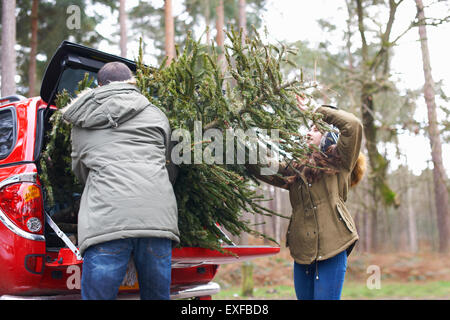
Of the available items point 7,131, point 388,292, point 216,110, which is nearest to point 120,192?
point 216,110

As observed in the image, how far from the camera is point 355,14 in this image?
12.7 m

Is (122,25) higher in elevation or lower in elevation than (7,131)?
higher

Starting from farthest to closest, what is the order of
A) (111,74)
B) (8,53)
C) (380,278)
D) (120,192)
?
1. (380,278)
2. (8,53)
3. (111,74)
4. (120,192)

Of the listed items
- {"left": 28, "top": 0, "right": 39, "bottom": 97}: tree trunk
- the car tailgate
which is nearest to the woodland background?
{"left": 28, "top": 0, "right": 39, "bottom": 97}: tree trunk

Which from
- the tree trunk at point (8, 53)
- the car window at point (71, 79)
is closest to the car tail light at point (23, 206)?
the car window at point (71, 79)

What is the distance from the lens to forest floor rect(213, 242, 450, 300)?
10086mm

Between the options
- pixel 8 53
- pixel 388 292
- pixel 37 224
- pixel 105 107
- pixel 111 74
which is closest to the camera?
pixel 105 107

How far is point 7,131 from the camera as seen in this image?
3801mm

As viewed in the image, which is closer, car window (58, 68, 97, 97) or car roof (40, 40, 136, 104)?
car roof (40, 40, 136, 104)

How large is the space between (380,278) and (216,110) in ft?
36.0

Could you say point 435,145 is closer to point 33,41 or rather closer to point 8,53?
point 8,53

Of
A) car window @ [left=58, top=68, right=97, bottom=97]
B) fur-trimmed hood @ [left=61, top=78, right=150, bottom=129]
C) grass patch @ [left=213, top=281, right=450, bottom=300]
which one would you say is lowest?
grass patch @ [left=213, top=281, right=450, bottom=300]

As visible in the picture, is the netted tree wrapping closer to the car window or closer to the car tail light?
the car window
